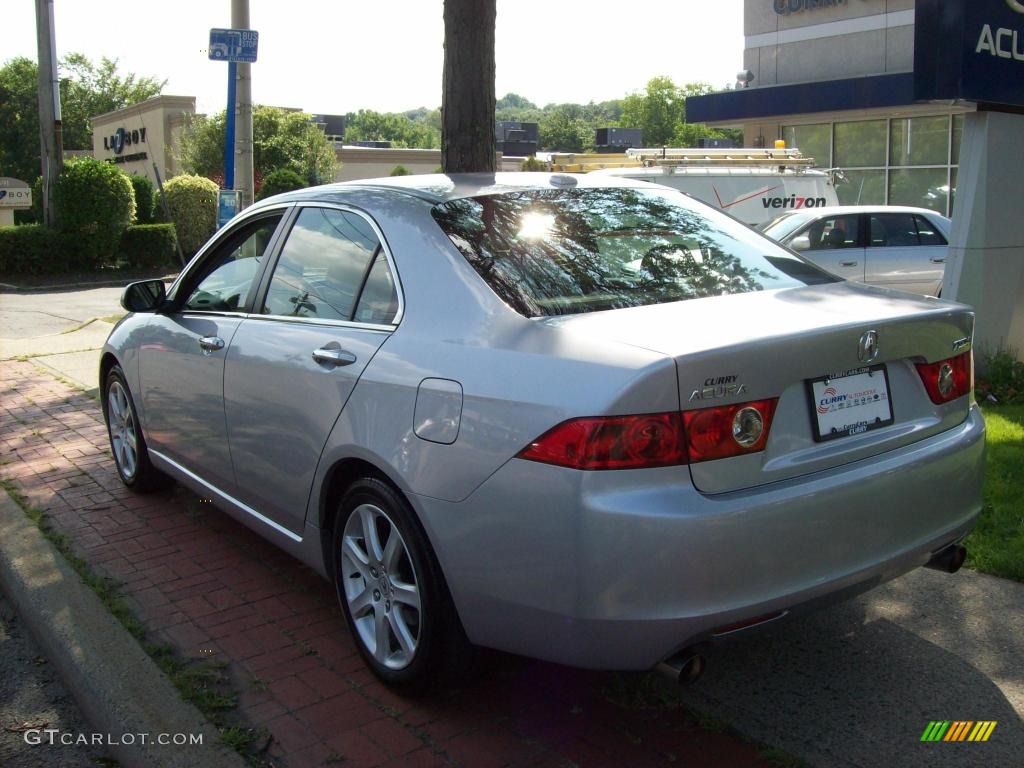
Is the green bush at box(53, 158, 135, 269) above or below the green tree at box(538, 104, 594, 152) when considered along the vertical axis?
below

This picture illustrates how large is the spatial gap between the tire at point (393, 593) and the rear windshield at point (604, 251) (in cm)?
83

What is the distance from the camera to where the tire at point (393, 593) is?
3338 mm

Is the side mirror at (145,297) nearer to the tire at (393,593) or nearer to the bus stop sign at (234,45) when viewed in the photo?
the tire at (393,593)

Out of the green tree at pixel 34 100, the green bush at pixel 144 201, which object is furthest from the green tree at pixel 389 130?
the green bush at pixel 144 201

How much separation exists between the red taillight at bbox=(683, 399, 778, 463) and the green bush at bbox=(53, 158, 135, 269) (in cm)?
2401

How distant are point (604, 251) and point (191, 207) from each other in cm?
2558

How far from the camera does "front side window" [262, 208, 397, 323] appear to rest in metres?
3.85

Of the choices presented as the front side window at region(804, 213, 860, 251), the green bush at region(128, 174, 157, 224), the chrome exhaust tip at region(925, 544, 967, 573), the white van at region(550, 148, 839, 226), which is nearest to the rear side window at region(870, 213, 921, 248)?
the front side window at region(804, 213, 860, 251)

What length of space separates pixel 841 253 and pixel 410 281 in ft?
32.2

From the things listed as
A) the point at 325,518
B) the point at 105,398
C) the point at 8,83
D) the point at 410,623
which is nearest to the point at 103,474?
the point at 105,398

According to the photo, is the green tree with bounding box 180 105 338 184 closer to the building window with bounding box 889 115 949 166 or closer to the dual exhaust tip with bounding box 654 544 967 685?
the building window with bounding box 889 115 949 166

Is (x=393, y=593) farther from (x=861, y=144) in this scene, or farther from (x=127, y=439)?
(x=861, y=144)

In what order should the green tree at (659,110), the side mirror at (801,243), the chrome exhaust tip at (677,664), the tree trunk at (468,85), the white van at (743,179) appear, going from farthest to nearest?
1. the green tree at (659,110)
2. the white van at (743,179)
3. the side mirror at (801,243)
4. the tree trunk at (468,85)
5. the chrome exhaust tip at (677,664)

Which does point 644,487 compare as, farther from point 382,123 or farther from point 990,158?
point 382,123
